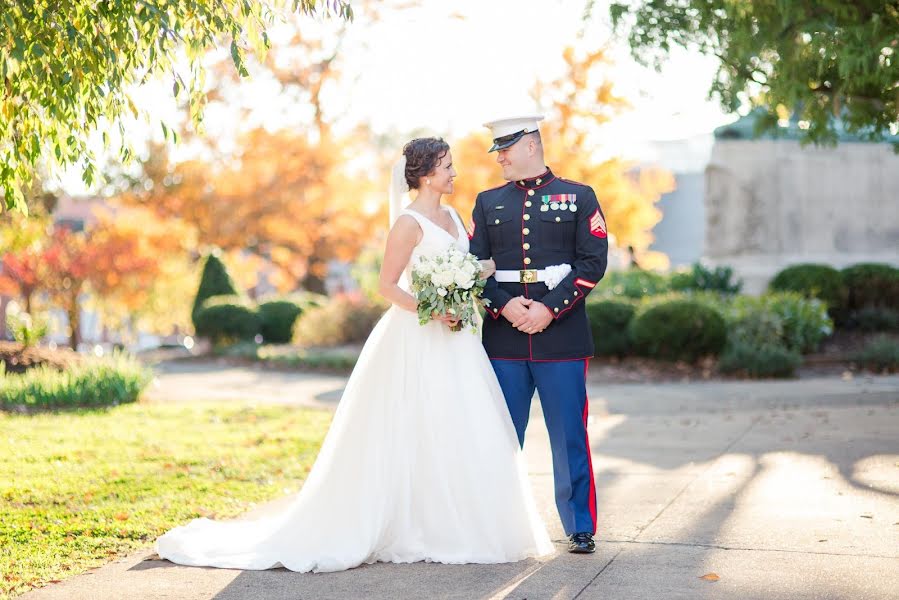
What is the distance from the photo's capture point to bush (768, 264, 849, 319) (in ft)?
53.3

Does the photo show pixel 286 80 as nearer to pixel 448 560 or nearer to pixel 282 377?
pixel 282 377

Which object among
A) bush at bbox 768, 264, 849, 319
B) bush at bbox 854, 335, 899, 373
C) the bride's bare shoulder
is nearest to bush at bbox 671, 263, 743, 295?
bush at bbox 768, 264, 849, 319

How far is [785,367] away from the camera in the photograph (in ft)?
42.9

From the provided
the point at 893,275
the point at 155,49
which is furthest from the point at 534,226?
the point at 893,275

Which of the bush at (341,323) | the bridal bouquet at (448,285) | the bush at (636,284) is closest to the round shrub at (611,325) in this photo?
the bush at (636,284)

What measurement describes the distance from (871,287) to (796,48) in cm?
970

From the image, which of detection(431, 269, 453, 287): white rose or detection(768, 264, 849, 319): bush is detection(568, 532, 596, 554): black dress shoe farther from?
detection(768, 264, 849, 319): bush

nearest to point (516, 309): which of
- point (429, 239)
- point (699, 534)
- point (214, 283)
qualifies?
point (429, 239)

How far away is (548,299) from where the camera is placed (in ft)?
16.5

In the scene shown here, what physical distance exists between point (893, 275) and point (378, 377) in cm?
1360

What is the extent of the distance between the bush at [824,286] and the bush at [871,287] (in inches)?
7.7

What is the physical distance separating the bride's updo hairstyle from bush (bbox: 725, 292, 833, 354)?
31.5 ft

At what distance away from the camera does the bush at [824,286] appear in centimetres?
1623

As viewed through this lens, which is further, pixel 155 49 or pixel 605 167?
pixel 605 167
